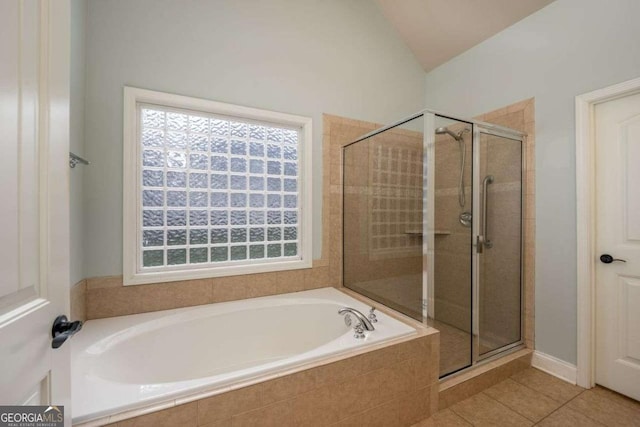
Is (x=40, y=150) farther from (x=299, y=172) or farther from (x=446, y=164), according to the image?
(x=446, y=164)

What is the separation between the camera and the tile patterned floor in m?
1.50

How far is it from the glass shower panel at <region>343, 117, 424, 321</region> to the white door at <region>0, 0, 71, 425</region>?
1739 millimetres

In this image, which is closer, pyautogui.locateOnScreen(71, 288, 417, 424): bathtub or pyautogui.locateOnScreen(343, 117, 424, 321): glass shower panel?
pyautogui.locateOnScreen(71, 288, 417, 424): bathtub

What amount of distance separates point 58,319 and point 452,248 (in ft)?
6.78

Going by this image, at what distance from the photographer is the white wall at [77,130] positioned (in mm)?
1437

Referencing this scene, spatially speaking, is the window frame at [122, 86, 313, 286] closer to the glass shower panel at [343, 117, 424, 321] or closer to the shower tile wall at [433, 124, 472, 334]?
the glass shower panel at [343, 117, 424, 321]

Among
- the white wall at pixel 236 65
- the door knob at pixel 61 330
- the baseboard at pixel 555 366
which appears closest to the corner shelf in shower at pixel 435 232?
the white wall at pixel 236 65

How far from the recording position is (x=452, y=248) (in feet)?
6.28

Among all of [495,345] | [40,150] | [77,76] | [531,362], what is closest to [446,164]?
[495,345]

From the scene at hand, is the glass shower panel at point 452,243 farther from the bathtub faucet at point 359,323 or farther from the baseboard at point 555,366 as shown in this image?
the baseboard at point 555,366

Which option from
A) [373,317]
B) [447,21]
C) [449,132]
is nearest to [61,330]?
[373,317]

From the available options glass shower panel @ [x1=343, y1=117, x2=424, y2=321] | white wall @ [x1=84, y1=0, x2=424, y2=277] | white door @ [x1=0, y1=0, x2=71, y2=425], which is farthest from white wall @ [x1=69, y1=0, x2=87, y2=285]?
glass shower panel @ [x1=343, y1=117, x2=424, y2=321]

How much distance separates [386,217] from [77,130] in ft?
6.93

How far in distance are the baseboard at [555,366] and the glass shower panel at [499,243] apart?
0.17 m
